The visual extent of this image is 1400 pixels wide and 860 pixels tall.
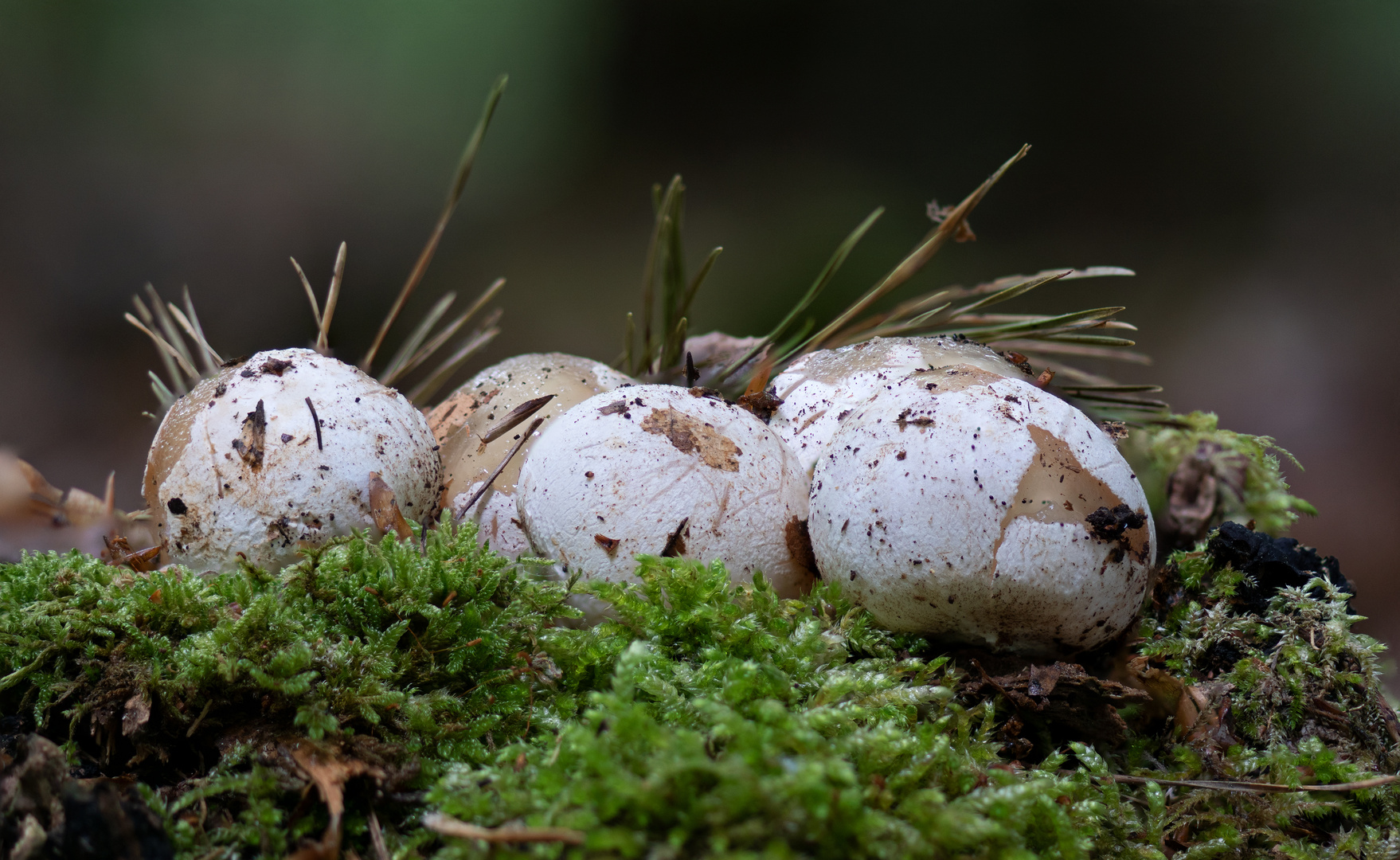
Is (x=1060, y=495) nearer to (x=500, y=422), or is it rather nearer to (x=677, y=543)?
(x=677, y=543)

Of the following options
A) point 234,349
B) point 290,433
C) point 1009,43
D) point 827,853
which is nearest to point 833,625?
point 827,853

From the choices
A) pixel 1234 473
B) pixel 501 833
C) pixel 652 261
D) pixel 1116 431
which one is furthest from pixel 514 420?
pixel 1234 473

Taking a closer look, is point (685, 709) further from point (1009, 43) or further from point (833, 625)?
point (1009, 43)

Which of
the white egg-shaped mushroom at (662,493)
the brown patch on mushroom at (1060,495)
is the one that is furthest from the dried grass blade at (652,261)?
the brown patch on mushroom at (1060,495)

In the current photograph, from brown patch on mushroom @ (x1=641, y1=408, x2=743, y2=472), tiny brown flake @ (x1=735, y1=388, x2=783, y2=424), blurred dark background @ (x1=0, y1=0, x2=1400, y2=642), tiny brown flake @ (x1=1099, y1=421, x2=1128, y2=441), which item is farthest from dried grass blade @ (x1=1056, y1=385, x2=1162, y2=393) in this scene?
blurred dark background @ (x1=0, y1=0, x2=1400, y2=642)

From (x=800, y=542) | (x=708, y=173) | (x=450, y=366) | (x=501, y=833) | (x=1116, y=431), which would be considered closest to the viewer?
(x=501, y=833)

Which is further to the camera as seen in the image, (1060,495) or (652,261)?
(652,261)
